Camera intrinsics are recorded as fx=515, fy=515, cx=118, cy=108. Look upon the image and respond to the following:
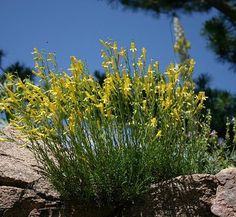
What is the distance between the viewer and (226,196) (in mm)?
2332

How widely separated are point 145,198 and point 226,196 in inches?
14.8

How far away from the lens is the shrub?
7.93 feet

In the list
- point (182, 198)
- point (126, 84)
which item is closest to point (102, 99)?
point (126, 84)

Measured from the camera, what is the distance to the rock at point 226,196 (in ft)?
7.54

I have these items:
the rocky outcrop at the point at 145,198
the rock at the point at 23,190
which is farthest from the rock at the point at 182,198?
the rock at the point at 23,190

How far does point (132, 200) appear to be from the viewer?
2465 millimetres

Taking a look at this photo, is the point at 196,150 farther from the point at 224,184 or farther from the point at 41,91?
the point at 41,91

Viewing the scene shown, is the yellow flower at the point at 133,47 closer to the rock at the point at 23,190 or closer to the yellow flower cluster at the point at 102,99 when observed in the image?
the yellow flower cluster at the point at 102,99

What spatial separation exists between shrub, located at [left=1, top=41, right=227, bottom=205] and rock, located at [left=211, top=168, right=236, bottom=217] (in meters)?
0.23

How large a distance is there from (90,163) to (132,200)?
0.89 ft

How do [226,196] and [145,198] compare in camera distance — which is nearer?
[226,196]

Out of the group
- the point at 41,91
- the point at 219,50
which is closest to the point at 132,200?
the point at 41,91

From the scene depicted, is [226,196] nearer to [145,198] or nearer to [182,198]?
[182,198]

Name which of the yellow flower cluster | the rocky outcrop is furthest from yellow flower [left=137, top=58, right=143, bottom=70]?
the rocky outcrop
